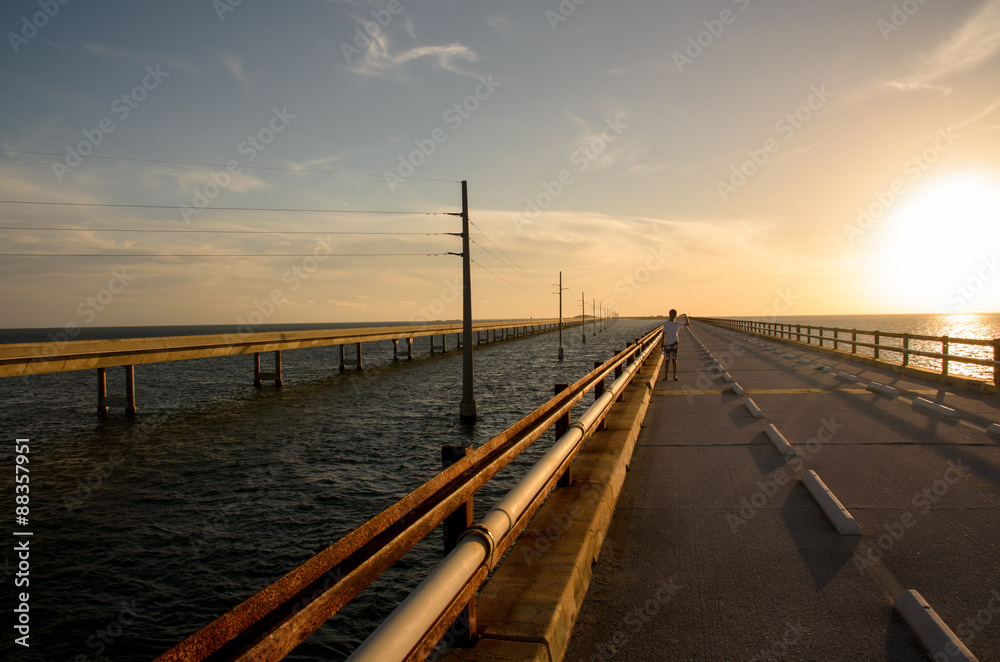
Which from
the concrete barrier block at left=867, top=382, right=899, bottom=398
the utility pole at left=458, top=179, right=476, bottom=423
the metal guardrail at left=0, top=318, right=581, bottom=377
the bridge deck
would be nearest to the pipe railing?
the bridge deck

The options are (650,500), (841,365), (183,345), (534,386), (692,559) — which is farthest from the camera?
(534,386)

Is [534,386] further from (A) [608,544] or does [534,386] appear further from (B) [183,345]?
(A) [608,544]

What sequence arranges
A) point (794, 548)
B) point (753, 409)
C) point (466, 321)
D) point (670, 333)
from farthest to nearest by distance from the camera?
point (466, 321) < point (670, 333) < point (753, 409) < point (794, 548)

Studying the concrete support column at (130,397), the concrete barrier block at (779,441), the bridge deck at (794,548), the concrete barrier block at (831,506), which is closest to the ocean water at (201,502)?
the concrete support column at (130,397)

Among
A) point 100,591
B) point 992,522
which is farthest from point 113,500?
point 992,522

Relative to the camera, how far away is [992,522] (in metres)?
5.09

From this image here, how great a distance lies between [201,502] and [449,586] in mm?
11612

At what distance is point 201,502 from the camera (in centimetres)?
A: 1208

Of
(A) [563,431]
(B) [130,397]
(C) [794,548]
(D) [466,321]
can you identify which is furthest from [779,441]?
(B) [130,397]

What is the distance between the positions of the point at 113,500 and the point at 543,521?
11751 mm

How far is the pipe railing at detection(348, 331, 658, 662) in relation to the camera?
2006mm

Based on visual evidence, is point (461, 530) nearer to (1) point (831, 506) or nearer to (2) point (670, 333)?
(1) point (831, 506)

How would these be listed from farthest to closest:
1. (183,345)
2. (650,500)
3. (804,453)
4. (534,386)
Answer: (534,386)
(183,345)
(804,453)
(650,500)

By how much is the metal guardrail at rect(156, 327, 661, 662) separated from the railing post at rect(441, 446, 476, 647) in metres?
0.07
